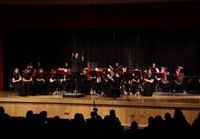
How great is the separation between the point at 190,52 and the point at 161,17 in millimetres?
4124

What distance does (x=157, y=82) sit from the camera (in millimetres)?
16656

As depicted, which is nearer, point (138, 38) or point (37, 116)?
point (37, 116)

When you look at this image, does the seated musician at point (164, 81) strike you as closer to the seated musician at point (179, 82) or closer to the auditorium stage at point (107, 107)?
the seated musician at point (179, 82)

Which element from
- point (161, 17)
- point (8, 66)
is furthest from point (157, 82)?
point (8, 66)

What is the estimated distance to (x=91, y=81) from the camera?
48.5 feet

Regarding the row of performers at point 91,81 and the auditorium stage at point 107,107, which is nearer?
the auditorium stage at point 107,107

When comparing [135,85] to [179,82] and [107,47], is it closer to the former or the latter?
[179,82]

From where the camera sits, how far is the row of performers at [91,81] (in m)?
13.5

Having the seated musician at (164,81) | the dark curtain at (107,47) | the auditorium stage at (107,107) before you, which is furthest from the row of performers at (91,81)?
the dark curtain at (107,47)

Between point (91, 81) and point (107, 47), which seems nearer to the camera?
point (91, 81)

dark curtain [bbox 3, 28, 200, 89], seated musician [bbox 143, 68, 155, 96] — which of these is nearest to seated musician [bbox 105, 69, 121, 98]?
seated musician [bbox 143, 68, 155, 96]

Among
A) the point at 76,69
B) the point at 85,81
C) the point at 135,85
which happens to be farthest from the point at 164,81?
the point at 76,69

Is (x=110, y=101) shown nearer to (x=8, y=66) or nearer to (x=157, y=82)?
(x=157, y=82)

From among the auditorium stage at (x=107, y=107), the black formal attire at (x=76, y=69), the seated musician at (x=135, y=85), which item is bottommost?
the auditorium stage at (x=107, y=107)
